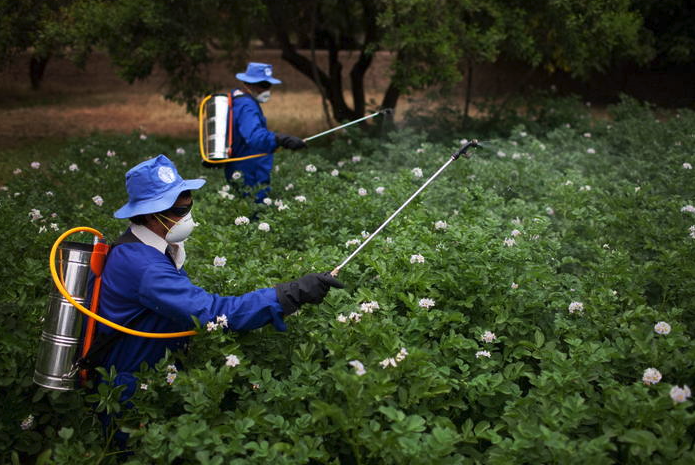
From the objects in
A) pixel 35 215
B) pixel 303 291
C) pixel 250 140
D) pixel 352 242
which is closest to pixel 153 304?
pixel 303 291

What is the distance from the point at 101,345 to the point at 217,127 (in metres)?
3.77

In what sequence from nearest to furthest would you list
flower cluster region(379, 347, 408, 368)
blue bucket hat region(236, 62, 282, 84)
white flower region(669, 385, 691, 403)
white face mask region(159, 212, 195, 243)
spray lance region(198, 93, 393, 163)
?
white flower region(669, 385, 691, 403), flower cluster region(379, 347, 408, 368), white face mask region(159, 212, 195, 243), spray lance region(198, 93, 393, 163), blue bucket hat region(236, 62, 282, 84)

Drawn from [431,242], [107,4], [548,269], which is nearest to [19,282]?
[431,242]

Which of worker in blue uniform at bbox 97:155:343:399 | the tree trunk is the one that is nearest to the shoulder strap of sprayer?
worker in blue uniform at bbox 97:155:343:399

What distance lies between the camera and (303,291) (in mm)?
2912

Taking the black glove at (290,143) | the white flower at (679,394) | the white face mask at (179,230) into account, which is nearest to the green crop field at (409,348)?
the white flower at (679,394)

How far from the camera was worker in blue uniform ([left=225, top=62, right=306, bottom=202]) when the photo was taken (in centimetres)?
641

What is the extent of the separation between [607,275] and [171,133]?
12.2m

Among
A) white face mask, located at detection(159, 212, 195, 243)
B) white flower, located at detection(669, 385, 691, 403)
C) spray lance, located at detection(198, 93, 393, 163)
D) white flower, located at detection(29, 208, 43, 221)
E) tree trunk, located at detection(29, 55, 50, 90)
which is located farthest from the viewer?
tree trunk, located at detection(29, 55, 50, 90)

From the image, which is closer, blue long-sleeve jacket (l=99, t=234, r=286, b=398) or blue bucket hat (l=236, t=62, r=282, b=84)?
blue long-sleeve jacket (l=99, t=234, r=286, b=398)

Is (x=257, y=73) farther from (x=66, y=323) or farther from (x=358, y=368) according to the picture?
(x=358, y=368)

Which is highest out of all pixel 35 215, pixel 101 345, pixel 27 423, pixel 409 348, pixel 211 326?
pixel 211 326

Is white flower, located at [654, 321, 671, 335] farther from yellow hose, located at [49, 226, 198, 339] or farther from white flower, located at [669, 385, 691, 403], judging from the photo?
yellow hose, located at [49, 226, 198, 339]

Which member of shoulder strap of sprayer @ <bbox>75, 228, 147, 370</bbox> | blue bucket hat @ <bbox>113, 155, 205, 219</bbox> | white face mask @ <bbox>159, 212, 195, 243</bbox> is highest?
blue bucket hat @ <bbox>113, 155, 205, 219</bbox>
